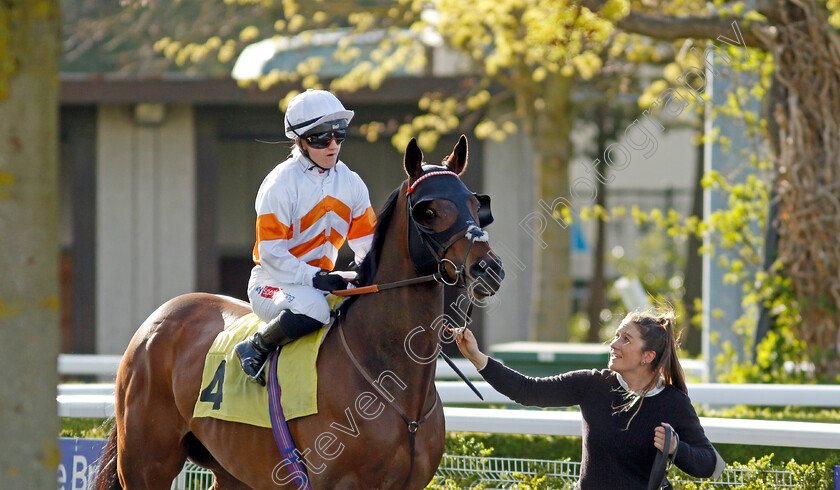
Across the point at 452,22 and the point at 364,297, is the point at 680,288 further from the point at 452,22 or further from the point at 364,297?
the point at 364,297

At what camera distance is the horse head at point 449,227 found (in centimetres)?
304

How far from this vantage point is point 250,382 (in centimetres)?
355

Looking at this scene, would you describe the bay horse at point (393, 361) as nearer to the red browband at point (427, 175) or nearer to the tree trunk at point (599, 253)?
the red browband at point (427, 175)

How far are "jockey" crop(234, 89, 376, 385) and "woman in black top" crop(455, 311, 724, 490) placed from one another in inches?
40.8

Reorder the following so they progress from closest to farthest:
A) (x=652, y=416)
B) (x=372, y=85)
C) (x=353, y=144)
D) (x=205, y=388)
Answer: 1. (x=652, y=416)
2. (x=205, y=388)
3. (x=372, y=85)
4. (x=353, y=144)

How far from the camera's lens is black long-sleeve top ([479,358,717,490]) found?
3013mm

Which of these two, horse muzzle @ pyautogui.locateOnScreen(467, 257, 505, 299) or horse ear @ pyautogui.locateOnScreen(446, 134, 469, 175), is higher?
horse ear @ pyautogui.locateOnScreen(446, 134, 469, 175)

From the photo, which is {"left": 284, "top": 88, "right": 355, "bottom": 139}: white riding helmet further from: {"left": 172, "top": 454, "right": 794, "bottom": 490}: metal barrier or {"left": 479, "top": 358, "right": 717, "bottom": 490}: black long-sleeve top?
{"left": 172, "top": 454, "right": 794, "bottom": 490}: metal barrier

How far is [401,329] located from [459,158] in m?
0.68

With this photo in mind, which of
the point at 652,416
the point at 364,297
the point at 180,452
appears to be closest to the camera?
the point at 652,416

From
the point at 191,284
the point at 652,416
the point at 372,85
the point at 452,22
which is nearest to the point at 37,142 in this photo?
the point at 652,416

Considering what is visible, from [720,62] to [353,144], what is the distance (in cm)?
779

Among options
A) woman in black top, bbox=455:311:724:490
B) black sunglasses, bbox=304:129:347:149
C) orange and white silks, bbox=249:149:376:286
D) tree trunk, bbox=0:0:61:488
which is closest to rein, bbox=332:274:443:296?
orange and white silks, bbox=249:149:376:286

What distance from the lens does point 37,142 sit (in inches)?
86.1
